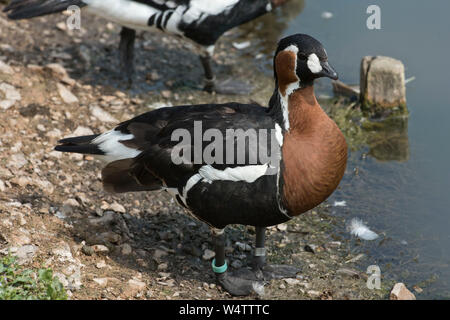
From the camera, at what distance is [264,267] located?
4.59 m

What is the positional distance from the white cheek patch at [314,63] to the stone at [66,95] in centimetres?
305

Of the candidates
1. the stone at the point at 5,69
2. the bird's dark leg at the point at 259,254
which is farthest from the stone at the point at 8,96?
the bird's dark leg at the point at 259,254

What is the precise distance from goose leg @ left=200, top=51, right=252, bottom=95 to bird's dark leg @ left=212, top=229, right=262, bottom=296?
2800 millimetres

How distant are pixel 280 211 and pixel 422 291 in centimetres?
140

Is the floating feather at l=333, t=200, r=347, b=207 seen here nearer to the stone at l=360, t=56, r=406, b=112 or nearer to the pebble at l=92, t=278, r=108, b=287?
the stone at l=360, t=56, r=406, b=112

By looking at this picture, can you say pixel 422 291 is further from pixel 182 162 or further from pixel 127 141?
pixel 127 141

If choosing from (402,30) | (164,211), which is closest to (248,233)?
(164,211)

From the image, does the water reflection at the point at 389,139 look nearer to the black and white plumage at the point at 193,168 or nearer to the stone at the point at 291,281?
the stone at the point at 291,281

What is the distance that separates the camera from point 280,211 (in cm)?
396

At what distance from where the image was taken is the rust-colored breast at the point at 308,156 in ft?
12.8

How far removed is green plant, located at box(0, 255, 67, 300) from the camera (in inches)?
139

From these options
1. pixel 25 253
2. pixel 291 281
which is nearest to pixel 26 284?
pixel 25 253

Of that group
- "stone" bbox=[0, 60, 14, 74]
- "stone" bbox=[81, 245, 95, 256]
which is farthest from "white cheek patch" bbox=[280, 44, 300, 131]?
"stone" bbox=[0, 60, 14, 74]

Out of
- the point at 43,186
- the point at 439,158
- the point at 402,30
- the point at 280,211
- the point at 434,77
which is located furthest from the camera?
the point at 402,30
